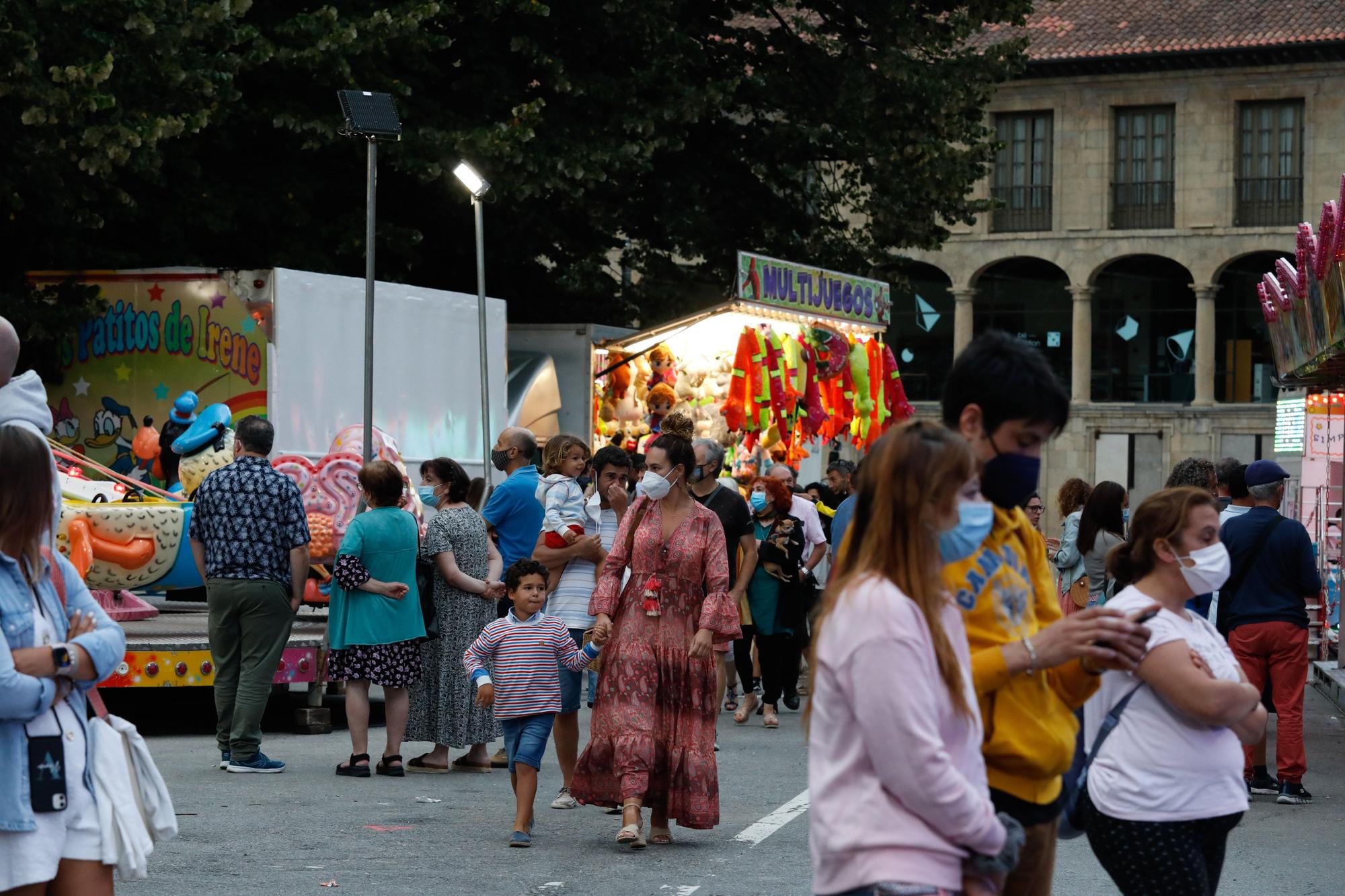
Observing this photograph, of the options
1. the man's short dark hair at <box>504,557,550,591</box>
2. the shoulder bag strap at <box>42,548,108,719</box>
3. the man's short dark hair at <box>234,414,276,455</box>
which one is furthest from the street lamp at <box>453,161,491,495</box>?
the shoulder bag strap at <box>42,548,108,719</box>

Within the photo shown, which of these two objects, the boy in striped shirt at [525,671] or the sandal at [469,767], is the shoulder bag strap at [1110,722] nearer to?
the boy in striped shirt at [525,671]

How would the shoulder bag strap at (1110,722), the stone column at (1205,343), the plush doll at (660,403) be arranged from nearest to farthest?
the shoulder bag strap at (1110,722) < the plush doll at (660,403) < the stone column at (1205,343)

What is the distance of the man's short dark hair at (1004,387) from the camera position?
4047 mm

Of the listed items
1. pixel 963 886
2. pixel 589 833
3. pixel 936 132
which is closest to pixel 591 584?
pixel 589 833

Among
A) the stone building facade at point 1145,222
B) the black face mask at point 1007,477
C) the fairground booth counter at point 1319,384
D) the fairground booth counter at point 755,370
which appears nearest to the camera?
the black face mask at point 1007,477

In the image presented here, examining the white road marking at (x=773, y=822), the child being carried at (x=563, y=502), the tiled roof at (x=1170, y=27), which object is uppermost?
the tiled roof at (x=1170, y=27)

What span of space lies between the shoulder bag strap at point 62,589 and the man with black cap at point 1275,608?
22.6 ft

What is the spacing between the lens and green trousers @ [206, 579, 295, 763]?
34.9 feet

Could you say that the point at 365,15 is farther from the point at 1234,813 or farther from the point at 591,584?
the point at 1234,813

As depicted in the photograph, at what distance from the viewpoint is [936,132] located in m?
24.4

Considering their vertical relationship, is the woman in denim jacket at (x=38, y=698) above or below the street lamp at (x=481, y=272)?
below

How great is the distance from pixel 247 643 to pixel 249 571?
0.40 m

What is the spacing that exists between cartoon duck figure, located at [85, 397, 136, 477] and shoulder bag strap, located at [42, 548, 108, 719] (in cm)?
1223

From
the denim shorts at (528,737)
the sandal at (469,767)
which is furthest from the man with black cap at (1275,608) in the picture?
the sandal at (469,767)
